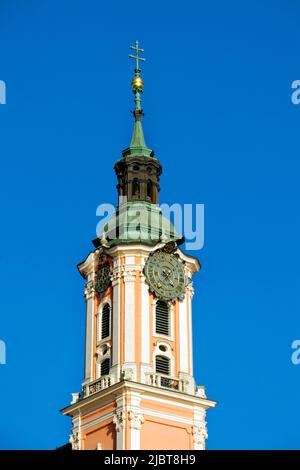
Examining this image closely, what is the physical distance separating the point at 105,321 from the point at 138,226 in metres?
5.55

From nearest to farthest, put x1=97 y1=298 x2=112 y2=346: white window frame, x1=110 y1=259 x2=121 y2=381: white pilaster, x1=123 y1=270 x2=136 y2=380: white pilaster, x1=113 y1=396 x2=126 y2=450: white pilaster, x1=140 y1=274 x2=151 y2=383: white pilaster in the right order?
x1=113 y1=396 x2=126 y2=450: white pilaster < x1=123 y1=270 x2=136 y2=380: white pilaster < x1=140 y1=274 x2=151 y2=383: white pilaster < x1=110 y1=259 x2=121 y2=381: white pilaster < x1=97 y1=298 x2=112 y2=346: white window frame

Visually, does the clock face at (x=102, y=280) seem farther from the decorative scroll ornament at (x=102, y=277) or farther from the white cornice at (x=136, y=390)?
the white cornice at (x=136, y=390)

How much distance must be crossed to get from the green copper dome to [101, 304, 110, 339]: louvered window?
3523mm

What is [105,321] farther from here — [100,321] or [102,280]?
[102,280]

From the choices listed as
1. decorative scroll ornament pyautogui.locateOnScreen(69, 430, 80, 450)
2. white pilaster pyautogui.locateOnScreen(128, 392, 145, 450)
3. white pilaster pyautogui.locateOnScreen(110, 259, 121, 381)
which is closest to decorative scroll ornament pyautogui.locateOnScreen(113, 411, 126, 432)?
white pilaster pyautogui.locateOnScreen(128, 392, 145, 450)

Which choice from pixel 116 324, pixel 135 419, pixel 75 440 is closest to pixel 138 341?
pixel 116 324

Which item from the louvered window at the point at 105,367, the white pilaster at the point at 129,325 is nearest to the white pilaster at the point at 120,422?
the white pilaster at the point at 129,325

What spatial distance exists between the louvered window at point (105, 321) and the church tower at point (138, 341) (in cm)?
5

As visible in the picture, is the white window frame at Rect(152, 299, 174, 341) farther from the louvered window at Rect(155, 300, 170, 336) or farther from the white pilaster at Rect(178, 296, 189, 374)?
the white pilaster at Rect(178, 296, 189, 374)

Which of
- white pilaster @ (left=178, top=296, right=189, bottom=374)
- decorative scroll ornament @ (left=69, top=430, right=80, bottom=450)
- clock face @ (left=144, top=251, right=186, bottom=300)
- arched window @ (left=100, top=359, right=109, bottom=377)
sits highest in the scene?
clock face @ (left=144, top=251, right=186, bottom=300)

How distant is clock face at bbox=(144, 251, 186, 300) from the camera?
70.2 metres

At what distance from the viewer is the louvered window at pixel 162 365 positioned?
6838cm
